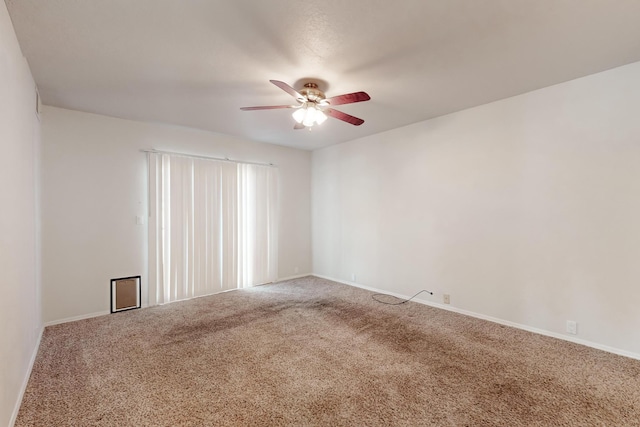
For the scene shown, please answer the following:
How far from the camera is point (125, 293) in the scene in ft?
12.6

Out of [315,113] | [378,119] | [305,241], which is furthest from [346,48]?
[305,241]

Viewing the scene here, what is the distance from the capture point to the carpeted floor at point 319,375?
6.02ft

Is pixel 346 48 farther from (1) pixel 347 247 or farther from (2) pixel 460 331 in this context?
(1) pixel 347 247

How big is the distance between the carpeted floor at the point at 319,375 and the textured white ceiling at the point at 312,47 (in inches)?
102

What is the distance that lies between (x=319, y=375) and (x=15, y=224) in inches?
98.3

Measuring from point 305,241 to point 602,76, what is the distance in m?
4.73

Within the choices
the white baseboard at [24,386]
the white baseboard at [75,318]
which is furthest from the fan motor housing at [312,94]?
the white baseboard at [75,318]

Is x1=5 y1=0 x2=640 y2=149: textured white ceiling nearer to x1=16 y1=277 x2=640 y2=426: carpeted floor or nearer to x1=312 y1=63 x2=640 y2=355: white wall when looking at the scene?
x1=312 y1=63 x2=640 y2=355: white wall

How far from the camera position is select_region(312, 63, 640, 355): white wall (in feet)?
8.53

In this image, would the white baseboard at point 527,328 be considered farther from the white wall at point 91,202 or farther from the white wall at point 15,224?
the white wall at point 15,224

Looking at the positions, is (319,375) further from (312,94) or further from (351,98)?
(312,94)

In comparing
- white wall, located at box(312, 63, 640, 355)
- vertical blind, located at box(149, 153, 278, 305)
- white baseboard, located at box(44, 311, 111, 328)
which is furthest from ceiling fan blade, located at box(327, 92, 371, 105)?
white baseboard, located at box(44, 311, 111, 328)

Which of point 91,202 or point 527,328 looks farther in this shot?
point 91,202

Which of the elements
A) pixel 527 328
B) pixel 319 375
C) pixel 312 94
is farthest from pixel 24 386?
pixel 527 328
